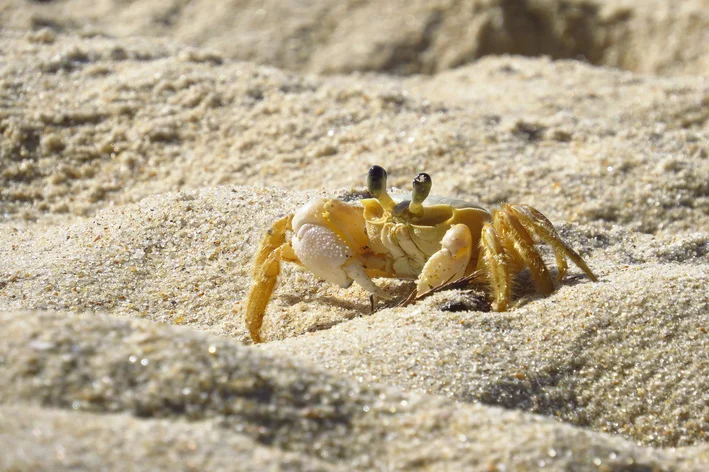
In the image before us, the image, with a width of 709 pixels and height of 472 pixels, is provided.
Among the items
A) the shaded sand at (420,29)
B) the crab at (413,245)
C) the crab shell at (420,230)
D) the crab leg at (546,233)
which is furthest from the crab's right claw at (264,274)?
the shaded sand at (420,29)

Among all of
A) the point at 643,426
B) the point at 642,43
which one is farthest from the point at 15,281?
the point at 642,43

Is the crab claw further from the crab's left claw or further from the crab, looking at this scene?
the crab's left claw

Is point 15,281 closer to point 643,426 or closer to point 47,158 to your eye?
point 47,158

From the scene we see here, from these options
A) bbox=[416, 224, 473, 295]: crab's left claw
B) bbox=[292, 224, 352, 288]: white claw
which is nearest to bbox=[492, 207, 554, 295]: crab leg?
bbox=[416, 224, 473, 295]: crab's left claw

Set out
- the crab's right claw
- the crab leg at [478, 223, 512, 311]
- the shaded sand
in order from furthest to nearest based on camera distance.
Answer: the shaded sand, the crab's right claw, the crab leg at [478, 223, 512, 311]

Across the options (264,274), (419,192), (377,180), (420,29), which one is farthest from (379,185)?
(420,29)
